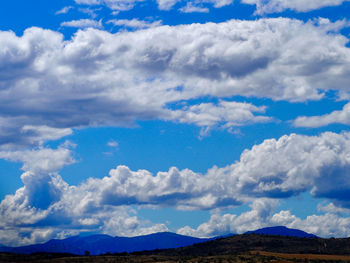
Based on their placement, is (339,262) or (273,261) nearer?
(273,261)

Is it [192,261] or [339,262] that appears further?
[339,262]

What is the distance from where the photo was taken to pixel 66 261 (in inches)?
6973

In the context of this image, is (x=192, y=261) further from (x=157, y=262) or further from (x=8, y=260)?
(x=8, y=260)

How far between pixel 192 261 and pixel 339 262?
55344 mm

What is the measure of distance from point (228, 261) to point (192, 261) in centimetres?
1234

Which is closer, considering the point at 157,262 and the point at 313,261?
the point at 157,262

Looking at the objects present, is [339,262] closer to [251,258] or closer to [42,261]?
[251,258]

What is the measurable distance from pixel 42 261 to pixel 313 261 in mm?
96911

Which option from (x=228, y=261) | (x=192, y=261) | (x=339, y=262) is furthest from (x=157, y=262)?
(x=339, y=262)

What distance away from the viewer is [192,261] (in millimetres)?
174625

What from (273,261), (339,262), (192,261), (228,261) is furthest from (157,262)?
(339,262)

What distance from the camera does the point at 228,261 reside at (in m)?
176

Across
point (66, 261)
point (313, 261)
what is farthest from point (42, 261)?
point (313, 261)

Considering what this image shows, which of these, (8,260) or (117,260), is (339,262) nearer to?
(117,260)
